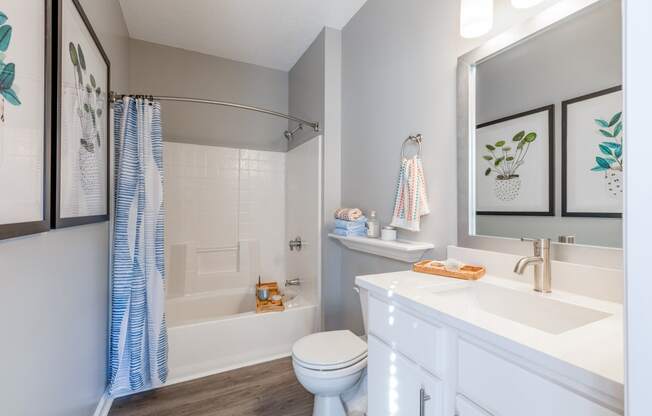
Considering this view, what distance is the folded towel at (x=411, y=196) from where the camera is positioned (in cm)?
153

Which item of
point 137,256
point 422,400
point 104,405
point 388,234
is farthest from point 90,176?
point 422,400

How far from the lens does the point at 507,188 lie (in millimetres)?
1200

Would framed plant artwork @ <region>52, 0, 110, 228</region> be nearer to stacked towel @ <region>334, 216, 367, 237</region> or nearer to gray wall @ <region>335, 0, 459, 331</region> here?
stacked towel @ <region>334, 216, 367, 237</region>

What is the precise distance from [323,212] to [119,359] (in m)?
1.60

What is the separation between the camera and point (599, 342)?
62cm

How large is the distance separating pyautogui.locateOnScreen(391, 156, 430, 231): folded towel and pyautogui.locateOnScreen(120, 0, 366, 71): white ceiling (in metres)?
1.37

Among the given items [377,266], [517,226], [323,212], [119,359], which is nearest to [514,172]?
[517,226]

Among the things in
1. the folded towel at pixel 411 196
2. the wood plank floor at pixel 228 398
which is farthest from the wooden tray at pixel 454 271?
the wood plank floor at pixel 228 398

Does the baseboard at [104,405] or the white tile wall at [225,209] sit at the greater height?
the white tile wall at [225,209]

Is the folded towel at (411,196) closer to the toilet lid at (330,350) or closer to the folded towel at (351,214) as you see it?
the folded towel at (351,214)

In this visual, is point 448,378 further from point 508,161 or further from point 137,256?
point 137,256

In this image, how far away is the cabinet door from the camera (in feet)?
2.83

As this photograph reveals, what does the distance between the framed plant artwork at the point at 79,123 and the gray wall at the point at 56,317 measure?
0.11 meters

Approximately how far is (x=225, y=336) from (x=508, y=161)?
2102 mm
